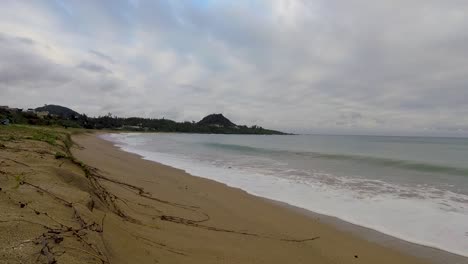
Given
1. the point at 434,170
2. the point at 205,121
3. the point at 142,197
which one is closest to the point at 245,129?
the point at 205,121

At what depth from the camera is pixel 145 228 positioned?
14.6 ft

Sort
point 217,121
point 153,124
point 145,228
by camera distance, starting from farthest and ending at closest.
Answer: point 217,121 → point 153,124 → point 145,228

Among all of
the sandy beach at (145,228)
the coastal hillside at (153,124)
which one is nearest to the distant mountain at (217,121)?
the coastal hillside at (153,124)

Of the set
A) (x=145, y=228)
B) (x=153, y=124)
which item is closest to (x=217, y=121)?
(x=153, y=124)

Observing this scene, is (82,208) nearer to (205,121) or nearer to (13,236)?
(13,236)

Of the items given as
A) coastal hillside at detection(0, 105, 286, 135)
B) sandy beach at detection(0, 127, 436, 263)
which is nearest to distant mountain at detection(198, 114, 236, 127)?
coastal hillside at detection(0, 105, 286, 135)

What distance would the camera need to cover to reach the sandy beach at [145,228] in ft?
8.47

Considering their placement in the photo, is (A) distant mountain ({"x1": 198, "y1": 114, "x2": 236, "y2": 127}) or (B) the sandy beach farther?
(A) distant mountain ({"x1": 198, "y1": 114, "x2": 236, "y2": 127})

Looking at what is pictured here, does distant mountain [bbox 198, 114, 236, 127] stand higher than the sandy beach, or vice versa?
distant mountain [bbox 198, 114, 236, 127]

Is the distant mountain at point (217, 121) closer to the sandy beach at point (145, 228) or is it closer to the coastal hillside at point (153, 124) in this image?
the coastal hillside at point (153, 124)

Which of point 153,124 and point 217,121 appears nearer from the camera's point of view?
point 153,124

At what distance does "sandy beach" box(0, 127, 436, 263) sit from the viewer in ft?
8.47

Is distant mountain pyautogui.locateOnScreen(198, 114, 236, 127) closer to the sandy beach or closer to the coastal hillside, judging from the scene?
the coastal hillside

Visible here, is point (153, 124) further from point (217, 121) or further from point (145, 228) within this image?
point (145, 228)
